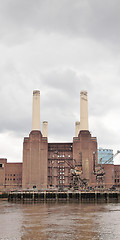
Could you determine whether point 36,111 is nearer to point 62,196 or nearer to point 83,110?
point 83,110

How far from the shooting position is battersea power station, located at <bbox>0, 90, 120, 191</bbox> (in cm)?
11606

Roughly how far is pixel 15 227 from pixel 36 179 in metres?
82.0

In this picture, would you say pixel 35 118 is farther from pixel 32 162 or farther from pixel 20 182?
pixel 20 182

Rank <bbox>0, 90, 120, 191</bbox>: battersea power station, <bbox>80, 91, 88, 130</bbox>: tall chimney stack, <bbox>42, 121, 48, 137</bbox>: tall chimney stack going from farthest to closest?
<bbox>42, 121, 48, 137</bbox>: tall chimney stack, <bbox>80, 91, 88, 130</bbox>: tall chimney stack, <bbox>0, 90, 120, 191</bbox>: battersea power station

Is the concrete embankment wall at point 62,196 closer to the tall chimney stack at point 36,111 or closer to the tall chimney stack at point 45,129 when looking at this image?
the tall chimney stack at point 36,111

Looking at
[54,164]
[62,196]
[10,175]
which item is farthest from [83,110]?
[62,196]

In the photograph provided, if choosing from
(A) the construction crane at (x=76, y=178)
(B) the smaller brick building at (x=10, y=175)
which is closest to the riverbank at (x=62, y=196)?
(A) the construction crane at (x=76, y=178)

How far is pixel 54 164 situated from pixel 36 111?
2481cm

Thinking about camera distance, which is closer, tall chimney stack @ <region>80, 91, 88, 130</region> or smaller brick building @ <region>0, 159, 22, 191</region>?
tall chimney stack @ <region>80, 91, 88, 130</region>

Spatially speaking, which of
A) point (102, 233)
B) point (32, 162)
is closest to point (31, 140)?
point (32, 162)

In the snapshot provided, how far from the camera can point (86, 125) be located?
392 feet

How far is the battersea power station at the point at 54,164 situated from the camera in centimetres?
11606

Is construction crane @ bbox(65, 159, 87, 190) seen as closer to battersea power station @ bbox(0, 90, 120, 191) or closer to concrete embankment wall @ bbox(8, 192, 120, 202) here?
battersea power station @ bbox(0, 90, 120, 191)

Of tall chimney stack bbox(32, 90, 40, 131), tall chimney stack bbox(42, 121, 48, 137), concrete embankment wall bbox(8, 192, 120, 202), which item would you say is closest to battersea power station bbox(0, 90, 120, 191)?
tall chimney stack bbox(32, 90, 40, 131)
